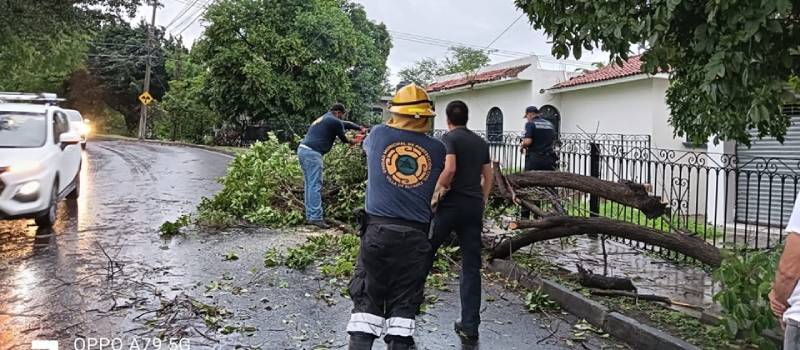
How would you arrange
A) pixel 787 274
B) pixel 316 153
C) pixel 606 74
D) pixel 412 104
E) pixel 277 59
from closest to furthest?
pixel 787 274
pixel 412 104
pixel 316 153
pixel 606 74
pixel 277 59

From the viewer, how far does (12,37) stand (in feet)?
76.1

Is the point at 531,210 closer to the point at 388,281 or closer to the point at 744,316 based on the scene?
the point at 744,316

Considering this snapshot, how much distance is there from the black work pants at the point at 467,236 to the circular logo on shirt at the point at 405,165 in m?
0.86

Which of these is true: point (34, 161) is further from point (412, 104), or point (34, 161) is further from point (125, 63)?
point (125, 63)

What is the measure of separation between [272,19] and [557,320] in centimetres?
2353

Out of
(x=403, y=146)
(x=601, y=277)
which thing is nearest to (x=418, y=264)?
(x=403, y=146)

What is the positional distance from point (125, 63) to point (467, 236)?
155 ft

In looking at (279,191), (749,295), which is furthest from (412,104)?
(279,191)

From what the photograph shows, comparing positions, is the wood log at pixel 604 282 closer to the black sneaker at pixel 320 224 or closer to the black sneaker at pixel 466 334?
the black sneaker at pixel 466 334

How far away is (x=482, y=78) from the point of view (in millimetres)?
22750

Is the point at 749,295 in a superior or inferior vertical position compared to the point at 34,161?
inferior

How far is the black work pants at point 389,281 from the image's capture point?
360cm

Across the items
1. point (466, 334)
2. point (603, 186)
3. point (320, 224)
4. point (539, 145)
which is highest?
point (539, 145)

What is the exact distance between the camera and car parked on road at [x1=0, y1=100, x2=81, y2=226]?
7355 millimetres
